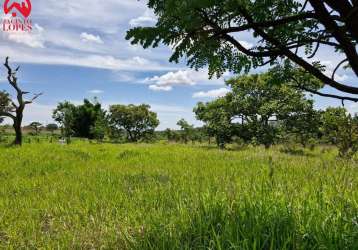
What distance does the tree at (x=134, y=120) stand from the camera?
258 ft

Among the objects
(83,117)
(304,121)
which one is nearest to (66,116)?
(83,117)

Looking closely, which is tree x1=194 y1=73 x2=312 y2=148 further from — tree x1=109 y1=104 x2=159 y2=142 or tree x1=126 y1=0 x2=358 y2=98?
tree x1=109 y1=104 x2=159 y2=142

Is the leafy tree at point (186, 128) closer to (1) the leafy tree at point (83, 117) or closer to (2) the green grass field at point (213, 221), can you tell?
(1) the leafy tree at point (83, 117)

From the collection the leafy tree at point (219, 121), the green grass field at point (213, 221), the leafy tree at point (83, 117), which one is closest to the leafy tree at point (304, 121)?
the leafy tree at point (219, 121)

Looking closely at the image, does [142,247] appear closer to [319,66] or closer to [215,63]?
[215,63]

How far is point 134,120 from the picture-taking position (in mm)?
79500

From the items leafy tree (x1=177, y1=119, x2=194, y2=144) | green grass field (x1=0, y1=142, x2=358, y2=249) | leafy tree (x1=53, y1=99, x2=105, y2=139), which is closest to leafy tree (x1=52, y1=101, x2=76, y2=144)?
leafy tree (x1=53, y1=99, x2=105, y2=139)

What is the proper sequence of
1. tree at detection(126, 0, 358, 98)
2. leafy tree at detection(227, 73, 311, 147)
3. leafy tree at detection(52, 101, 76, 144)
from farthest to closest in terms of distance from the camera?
leafy tree at detection(52, 101, 76, 144) → leafy tree at detection(227, 73, 311, 147) → tree at detection(126, 0, 358, 98)

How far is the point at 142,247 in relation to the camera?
9.89 ft

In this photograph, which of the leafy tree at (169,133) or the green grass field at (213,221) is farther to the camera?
the leafy tree at (169,133)

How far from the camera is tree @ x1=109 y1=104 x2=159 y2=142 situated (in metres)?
78.6

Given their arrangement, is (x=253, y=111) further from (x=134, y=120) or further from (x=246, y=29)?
(x=134, y=120)

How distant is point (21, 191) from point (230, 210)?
6.01 metres

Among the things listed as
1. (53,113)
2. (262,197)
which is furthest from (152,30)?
(53,113)
